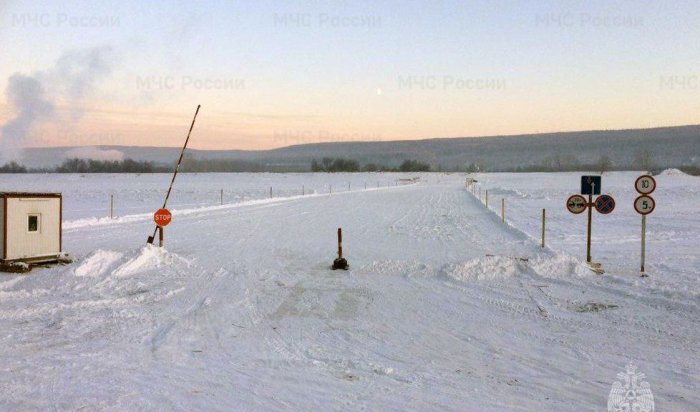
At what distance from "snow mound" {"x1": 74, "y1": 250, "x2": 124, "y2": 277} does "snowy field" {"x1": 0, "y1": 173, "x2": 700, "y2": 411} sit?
4cm


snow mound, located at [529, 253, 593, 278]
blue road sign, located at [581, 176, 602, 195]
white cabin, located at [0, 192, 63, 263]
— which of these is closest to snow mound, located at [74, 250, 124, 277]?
white cabin, located at [0, 192, 63, 263]

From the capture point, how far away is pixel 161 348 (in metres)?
6.61

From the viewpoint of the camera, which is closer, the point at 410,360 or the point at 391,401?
the point at 391,401

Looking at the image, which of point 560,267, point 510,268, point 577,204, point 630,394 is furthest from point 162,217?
point 630,394

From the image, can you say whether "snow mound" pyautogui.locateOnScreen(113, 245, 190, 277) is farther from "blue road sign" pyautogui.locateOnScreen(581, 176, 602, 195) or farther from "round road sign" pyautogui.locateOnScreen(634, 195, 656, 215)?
"round road sign" pyautogui.locateOnScreen(634, 195, 656, 215)

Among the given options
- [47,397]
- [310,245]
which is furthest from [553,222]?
[47,397]

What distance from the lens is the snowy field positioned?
17.3 ft

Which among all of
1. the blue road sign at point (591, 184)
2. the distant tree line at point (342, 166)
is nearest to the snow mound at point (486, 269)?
the blue road sign at point (591, 184)

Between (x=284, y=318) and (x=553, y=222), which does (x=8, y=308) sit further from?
(x=553, y=222)

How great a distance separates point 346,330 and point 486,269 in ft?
15.4

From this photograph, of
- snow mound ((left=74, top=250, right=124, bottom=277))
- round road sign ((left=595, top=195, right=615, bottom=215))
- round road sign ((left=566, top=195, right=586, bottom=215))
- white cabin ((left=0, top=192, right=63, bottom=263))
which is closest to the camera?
snow mound ((left=74, top=250, right=124, bottom=277))

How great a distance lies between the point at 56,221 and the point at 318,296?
22.3 feet

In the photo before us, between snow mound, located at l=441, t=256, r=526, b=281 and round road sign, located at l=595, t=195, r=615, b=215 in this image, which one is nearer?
snow mound, located at l=441, t=256, r=526, b=281

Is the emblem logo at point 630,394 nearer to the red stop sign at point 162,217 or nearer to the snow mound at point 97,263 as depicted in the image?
the snow mound at point 97,263
